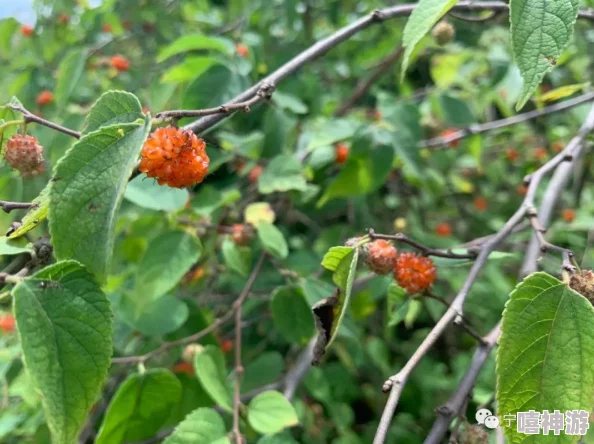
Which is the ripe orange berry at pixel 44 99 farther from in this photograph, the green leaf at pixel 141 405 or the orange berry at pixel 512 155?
the orange berry at pixel 512 155

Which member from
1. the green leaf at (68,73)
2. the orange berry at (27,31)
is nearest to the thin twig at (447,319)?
the green leaf at (68,73)

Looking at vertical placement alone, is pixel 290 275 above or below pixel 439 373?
above

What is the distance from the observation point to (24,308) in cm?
81

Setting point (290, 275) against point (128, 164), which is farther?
point (290, 275)

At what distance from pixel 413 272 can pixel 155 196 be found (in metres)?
0.81

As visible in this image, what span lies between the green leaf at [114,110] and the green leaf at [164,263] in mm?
658

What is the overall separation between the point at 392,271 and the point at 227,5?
2378 mm

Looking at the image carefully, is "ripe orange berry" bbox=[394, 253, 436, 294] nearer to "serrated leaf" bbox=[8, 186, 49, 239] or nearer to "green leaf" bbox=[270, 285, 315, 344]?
"green leaf" bbox=[270, 285, 315, 344]

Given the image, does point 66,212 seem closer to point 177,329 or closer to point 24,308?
point 24,308

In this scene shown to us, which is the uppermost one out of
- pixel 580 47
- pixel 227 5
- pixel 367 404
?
pixel 227 5

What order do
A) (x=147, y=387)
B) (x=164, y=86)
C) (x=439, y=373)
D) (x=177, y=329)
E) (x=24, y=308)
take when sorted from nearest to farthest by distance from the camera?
(x=24, y=308) → (x=147, y=387) → (x=177, y=329) → (x=164, y=86) → (x=439, y=373)

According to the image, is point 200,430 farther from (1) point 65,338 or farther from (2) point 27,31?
(2) point 27,31

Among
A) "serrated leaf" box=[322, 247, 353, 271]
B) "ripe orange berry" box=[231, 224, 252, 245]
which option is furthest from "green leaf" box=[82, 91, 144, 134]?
"ripe orange berry" box=[231, 224, 252, 245]

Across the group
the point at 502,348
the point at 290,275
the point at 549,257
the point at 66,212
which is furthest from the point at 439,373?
the point at 66,212
